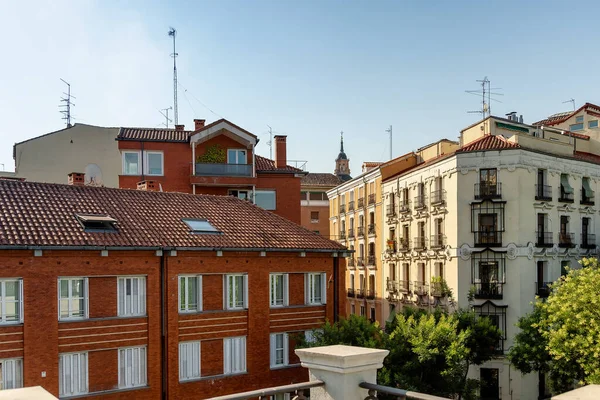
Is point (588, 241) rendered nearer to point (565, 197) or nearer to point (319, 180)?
point (565, 197)

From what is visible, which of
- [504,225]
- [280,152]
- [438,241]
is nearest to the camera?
[504,225]

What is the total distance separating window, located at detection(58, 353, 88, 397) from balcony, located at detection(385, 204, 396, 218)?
3173 cm

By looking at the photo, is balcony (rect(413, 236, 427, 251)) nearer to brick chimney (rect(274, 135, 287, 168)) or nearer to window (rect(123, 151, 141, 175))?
brick chimney (rect(274, 135, 287, 168))

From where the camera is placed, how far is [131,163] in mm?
38625

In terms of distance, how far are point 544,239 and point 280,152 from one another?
1998cm

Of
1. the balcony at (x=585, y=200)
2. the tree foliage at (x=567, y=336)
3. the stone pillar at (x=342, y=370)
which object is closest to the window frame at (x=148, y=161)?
the tree foliage at (x=567, y=336)

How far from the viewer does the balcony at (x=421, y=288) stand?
140 feet

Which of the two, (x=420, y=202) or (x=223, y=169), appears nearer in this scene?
(x=223, y=169)

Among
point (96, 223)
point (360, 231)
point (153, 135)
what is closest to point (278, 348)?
point (96, 223)

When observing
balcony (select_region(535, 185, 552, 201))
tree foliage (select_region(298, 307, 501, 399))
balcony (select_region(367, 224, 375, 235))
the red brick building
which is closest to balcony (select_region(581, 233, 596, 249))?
balcony (select_region(535, 185, 552, 201))

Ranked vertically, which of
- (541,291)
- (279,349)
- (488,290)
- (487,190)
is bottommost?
(279,349)

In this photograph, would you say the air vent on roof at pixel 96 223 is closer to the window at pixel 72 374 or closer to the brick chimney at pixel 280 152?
the window at pixel 72 374

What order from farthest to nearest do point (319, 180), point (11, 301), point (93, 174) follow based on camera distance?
point (319, 180) < point (93, 174) < point (11, 301)

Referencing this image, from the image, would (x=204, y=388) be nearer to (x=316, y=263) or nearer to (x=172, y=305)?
(x=172, y=305)
